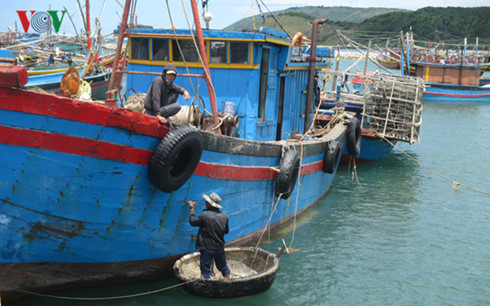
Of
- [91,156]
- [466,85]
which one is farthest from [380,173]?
[466,85]

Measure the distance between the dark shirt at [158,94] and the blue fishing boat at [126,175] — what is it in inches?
23.7

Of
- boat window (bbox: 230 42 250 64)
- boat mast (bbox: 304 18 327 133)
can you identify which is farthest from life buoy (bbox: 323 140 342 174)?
boat window (bbox: 230 42 250 64)

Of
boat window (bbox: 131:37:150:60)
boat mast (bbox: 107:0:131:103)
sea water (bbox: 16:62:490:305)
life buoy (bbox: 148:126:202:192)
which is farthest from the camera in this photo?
boat window (bbox: 131:37:150:60)

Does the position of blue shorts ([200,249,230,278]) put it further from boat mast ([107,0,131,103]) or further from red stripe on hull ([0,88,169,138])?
boat mast ([107,0,131,103])

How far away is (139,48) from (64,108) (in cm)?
424

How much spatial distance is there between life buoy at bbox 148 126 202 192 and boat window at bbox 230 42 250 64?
289 centimetres

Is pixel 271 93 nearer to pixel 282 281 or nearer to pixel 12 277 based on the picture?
pixel 282 281

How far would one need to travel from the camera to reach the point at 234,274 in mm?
7789

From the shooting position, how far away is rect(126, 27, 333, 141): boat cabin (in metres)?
8.86

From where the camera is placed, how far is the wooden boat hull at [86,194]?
217 inches

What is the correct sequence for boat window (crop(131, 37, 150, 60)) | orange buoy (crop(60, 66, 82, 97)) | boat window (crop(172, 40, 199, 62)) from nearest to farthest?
orange buoy (crop(60, 66, 82, 97)) → boat window (crop(172, 40, 199, 62)) → boat window (crop(131, 37, 150, 60))

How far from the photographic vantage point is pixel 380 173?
16766mm

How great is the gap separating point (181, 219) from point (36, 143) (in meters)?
2.34

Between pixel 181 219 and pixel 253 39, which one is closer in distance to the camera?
pixel 181 219
